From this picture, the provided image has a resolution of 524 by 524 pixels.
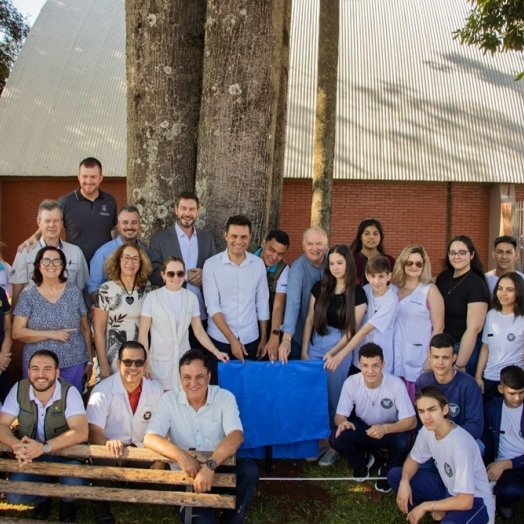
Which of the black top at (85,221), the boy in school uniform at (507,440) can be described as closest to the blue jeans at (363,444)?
the boy in school uniform at (507,440)

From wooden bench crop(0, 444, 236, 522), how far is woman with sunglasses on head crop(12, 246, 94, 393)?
0.81m

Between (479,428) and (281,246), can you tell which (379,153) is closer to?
(281,246)

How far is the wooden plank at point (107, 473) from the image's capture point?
12.3ft

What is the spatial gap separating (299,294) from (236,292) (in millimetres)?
532

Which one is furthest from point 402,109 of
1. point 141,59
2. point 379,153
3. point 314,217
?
point 141,59

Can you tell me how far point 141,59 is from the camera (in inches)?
222

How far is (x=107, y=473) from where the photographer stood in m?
3.85

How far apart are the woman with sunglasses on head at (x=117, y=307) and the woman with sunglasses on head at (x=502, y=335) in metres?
2.82

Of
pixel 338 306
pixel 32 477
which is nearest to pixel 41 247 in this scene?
pixel 32 477

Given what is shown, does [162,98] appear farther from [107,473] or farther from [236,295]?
[107,473]

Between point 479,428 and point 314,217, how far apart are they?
17.9 ft

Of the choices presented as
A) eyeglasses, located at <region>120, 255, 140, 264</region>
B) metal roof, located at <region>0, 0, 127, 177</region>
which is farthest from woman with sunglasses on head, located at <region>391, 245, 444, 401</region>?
metal roof, located at <region>0, 0, 127, 177</region>

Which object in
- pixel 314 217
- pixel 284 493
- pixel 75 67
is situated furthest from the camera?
pixel 75 67

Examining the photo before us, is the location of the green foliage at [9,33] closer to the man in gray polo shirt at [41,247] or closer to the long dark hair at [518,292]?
the man in gray polo shirt at [41,247]
